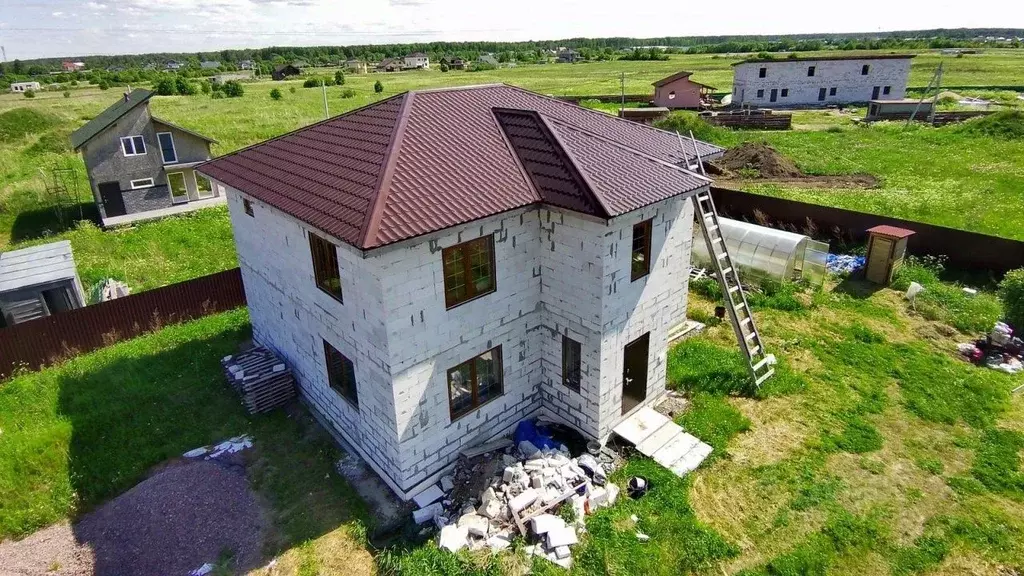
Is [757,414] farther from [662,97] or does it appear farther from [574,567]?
[662,97]

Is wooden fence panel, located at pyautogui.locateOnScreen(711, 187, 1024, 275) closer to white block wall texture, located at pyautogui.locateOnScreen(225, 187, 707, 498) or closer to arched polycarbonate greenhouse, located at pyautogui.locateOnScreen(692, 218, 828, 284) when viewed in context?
arched polycarbonate greenhouse, located at pyautogui.locateOnScreen(692, 218, 828, 284)

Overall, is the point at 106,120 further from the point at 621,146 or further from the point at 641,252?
the point at 641,252

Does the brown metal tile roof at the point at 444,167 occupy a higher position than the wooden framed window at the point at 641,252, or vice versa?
the brown metal tile roof at the point at 444,167

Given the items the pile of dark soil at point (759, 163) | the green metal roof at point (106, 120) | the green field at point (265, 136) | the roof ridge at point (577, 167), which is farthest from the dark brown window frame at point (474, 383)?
the pile of dark soil at point (759, 163)

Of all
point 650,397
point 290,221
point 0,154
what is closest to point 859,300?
point 650,397

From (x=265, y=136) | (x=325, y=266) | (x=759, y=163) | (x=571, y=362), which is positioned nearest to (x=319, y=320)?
(x=325, y=266)

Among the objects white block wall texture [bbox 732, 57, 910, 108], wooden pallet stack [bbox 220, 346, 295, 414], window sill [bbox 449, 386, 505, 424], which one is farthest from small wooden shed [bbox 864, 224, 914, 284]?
white block wall texture [bbox 732, 57, 910, 108]

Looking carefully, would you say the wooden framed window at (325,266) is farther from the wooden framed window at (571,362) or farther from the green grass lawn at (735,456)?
the wooden framed window at (571,362)
